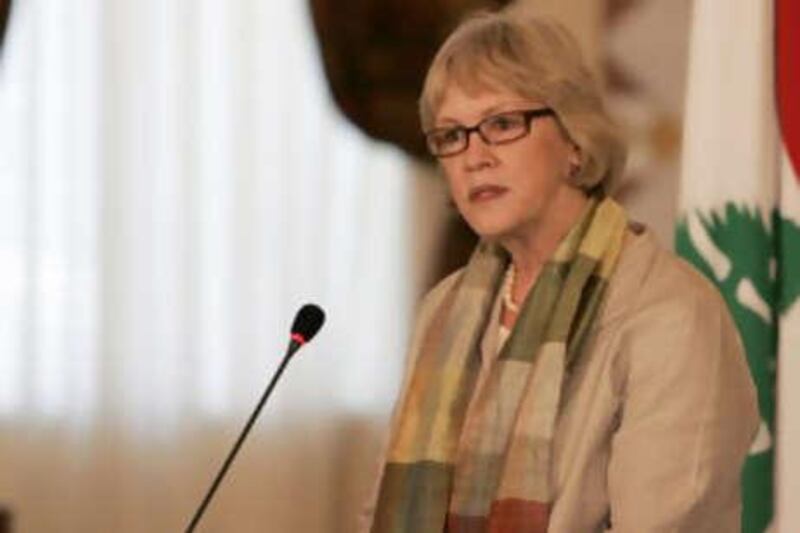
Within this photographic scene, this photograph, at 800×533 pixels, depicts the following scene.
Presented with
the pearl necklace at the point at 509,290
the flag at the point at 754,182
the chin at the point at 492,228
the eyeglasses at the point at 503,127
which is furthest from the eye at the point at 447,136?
the flag at the point at 754,182

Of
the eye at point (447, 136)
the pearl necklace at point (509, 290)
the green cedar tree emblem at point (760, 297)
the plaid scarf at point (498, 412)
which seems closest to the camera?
the plaid scarf at point (498, 412)

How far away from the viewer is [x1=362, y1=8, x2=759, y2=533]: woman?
6.33ft

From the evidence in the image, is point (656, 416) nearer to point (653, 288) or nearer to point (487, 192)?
point (653, 288)

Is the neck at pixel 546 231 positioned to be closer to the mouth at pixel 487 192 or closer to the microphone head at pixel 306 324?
the mouth at pixel 487 192

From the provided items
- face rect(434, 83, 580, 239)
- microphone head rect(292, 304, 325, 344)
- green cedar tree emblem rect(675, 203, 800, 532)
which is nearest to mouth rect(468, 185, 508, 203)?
face rect(434, 83, 580, 239)

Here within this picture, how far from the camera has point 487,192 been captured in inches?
83.7

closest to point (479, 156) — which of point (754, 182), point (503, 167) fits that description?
point (503, 167)

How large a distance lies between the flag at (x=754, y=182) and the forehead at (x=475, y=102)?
4.08ft

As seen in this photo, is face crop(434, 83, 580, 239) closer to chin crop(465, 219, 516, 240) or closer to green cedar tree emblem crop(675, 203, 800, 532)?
chin crop(465, 219, 516, 240)

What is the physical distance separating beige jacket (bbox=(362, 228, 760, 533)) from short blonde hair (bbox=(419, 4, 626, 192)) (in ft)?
0.61

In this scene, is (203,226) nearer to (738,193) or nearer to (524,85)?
(738,193)

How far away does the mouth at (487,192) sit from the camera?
2.12 meters

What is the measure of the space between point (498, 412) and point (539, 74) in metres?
0.44

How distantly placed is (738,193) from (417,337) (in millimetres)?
1102
